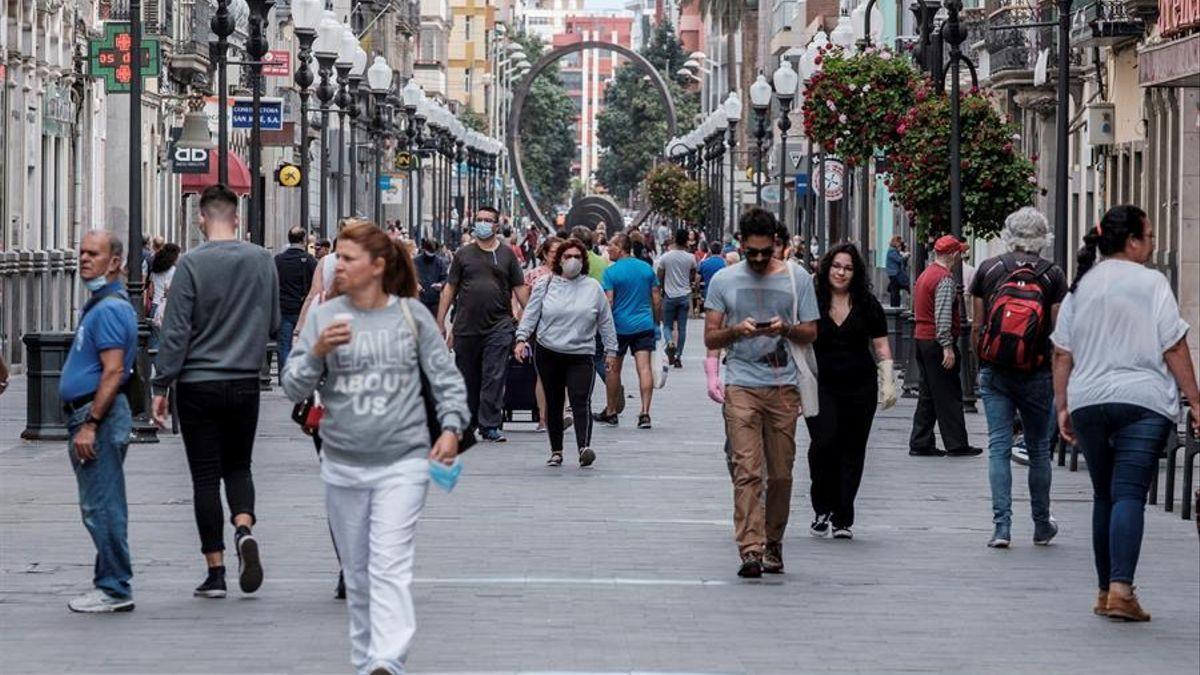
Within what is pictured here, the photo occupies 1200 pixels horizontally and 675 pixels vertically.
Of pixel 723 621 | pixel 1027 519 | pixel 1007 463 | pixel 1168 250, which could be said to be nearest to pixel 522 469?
pixel 1027 519

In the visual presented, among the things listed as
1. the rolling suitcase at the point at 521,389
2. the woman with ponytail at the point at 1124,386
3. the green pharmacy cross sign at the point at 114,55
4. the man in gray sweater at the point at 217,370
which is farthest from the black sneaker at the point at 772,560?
the green pharmacy cross sign at the point at 114,55

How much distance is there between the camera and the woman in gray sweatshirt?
9.60 metres

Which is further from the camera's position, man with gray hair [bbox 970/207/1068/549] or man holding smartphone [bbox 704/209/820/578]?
man with gray hair [bbox 970/207/1068/549]

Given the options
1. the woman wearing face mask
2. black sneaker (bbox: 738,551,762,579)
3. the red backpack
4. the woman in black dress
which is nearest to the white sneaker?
black sneaker (bbox: 738,551,762,579)

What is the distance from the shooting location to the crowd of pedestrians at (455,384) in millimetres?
9664

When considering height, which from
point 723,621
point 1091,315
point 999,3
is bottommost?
point 723,621

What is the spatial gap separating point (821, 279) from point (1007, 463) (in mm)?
1636

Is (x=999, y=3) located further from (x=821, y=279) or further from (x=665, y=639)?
(x=665, y=639)

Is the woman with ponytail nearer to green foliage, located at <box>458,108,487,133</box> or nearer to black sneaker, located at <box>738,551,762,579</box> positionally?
black sneaker, located at <box>738,551,762,579</box>

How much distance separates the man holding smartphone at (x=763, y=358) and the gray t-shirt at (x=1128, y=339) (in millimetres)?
1972

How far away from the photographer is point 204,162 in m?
39.6

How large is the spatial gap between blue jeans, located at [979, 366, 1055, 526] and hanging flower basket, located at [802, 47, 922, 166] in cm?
2521

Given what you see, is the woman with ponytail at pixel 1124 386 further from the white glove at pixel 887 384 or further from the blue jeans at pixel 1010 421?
the white glove at pixel 887 384

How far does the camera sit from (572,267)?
2136 cm
